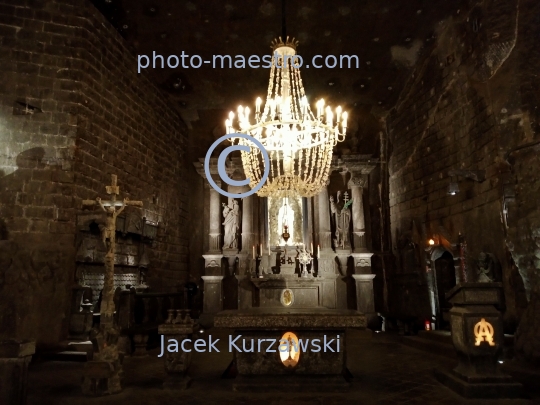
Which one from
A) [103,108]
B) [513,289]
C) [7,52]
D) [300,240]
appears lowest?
[513,289]

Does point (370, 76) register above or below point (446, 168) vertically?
above

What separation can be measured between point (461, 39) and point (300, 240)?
594 cm

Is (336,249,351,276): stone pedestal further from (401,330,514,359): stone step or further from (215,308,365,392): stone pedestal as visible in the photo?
(215,308,365,392): stone pedestal

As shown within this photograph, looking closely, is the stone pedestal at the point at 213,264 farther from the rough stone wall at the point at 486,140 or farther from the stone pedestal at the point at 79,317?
the rough stone wall at the point at 486,140

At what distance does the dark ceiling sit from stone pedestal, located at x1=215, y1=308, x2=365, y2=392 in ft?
22.6

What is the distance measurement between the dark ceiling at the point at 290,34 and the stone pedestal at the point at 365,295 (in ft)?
16.7

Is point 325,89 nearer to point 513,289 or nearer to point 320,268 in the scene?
point 320,268

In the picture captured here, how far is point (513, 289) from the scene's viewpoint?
7074 millimetres

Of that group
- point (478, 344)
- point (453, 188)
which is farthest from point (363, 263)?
point (478, 344)

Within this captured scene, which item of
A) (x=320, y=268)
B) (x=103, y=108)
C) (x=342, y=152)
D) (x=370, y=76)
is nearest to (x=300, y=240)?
(x=320, y=268)

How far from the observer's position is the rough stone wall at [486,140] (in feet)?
22.4

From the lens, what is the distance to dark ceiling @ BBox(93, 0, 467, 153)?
9031mm

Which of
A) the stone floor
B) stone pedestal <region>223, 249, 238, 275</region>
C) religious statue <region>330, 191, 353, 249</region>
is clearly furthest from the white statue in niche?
the stone floor

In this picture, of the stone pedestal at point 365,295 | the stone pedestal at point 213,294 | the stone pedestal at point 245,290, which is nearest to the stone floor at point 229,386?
the stone pedestal at point 365,295
